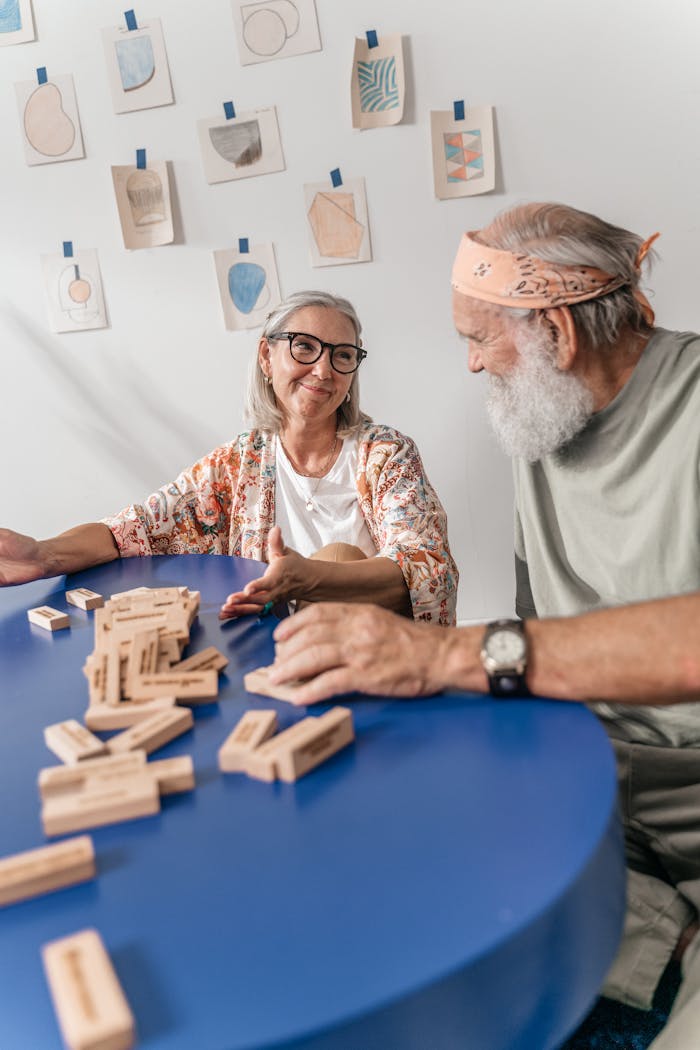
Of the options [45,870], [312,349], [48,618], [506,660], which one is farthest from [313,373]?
[45,870]

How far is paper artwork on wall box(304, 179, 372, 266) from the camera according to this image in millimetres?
3562

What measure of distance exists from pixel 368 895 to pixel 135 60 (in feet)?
11.9

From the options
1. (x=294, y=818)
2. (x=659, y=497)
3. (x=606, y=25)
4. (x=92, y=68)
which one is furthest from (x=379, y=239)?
(x=294, y=818)

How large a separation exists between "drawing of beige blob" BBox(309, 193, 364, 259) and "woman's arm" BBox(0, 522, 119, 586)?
6.03ft

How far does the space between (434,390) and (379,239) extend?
2.21ft

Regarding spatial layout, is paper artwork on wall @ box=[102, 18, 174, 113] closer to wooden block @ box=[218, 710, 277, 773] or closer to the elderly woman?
the elderly woman

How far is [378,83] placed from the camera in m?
3.42

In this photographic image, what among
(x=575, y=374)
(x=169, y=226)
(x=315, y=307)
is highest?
(x=169, y=226)

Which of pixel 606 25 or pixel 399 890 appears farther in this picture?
pixel 606 25

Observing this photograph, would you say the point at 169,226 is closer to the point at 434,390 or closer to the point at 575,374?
the point at 434,390

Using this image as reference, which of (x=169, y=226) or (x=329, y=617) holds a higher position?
(x=169, y=226)

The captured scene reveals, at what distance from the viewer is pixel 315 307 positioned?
259 cm

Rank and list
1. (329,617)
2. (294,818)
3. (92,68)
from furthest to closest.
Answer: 1. (92,68)
2. (329,617)
3. (294,818)

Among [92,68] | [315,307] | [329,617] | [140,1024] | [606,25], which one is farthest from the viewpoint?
[92,68]
